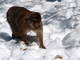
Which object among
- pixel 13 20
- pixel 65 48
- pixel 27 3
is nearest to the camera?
pixel 65 48

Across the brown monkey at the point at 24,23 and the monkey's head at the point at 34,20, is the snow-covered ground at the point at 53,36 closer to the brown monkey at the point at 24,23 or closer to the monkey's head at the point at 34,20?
the brown monkey at the point at 24,23

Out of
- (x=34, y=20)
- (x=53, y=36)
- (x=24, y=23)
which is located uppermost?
(x=34, y=20)

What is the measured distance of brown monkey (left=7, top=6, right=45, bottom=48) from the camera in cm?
582

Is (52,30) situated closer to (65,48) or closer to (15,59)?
(65,48)

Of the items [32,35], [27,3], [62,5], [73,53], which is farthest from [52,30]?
[27,3]

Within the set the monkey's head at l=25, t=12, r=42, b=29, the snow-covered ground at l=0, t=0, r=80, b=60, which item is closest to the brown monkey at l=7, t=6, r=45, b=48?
the monkey's head at l=25, t=12, r=42, b=29

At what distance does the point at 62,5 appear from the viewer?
9109mm

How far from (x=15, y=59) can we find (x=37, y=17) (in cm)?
103

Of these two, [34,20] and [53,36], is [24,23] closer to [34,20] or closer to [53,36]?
[34,20]

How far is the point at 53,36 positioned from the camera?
6.68 meters

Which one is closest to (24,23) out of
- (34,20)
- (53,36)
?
(34,20)

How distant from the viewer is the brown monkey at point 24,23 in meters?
5.82

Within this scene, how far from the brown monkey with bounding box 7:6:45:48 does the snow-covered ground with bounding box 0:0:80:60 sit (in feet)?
0.76

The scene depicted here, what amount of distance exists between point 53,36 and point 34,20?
1.09 metres
